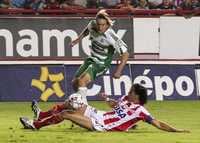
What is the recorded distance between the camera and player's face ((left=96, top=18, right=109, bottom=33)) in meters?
15.3

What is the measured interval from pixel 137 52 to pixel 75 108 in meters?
10.5

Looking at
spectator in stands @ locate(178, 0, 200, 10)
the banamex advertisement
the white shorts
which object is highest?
spectator in stands @ locate(178, 0, 200, 10)

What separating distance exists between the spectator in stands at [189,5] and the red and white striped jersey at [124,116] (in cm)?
1164

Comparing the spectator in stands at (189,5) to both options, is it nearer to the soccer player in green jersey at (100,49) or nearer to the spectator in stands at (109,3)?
the spectator in stands at (109,3)

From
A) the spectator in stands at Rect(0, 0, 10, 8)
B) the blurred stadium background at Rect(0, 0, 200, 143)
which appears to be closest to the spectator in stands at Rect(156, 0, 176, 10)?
the blurred stadium background at Rect(0, 0, 200, 143)

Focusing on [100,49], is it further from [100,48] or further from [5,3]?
[5,3]

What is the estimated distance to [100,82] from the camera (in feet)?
76.2

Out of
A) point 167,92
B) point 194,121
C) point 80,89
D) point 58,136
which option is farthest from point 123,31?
point 58,136

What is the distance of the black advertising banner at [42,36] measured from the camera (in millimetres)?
23766

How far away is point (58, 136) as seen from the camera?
13469mm

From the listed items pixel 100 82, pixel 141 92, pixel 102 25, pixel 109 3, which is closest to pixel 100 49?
pixel 102 25

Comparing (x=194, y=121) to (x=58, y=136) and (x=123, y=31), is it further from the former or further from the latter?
(x=123, y=31)

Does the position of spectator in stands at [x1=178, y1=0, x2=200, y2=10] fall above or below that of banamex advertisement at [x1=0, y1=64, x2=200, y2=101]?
above

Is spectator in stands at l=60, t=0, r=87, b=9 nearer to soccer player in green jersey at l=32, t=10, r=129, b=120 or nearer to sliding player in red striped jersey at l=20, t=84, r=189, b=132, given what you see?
soccer player in green jersey at l=32, t=10, r=129, b=120
